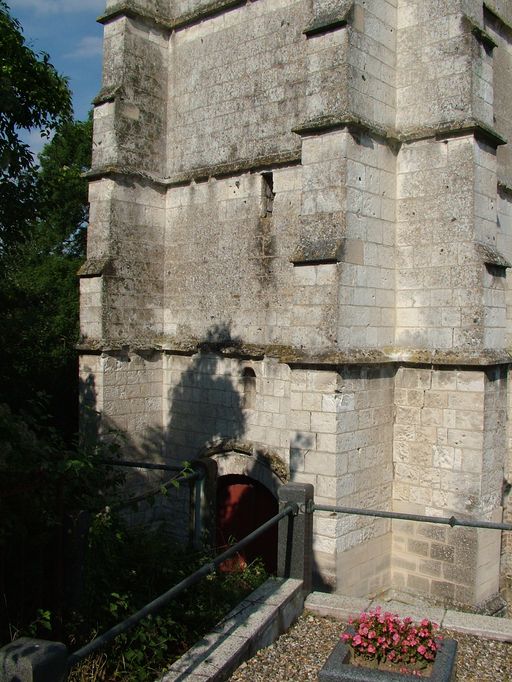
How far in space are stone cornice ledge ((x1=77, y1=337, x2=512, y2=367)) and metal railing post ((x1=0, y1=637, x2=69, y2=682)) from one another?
203 inches

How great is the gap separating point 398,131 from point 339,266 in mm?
2143

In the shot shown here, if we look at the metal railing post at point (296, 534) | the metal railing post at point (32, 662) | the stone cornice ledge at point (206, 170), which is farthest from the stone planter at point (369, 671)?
the stone cornice ledge at point (206, 170)

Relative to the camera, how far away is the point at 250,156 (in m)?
9.48

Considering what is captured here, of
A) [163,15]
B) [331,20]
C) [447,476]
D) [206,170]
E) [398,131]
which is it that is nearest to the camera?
[331,20]

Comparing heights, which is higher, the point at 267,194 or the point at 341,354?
the point at 267,194

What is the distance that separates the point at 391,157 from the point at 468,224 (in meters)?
1.30

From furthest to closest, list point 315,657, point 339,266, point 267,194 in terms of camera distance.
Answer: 1. point 267,194
2. point 339,266
3. point 315,657

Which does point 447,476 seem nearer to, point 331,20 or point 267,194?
point 267,194

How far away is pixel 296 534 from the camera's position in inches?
217

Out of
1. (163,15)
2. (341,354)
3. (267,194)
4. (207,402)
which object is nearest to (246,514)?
(207,402)

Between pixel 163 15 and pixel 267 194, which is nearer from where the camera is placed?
pixel 267 194

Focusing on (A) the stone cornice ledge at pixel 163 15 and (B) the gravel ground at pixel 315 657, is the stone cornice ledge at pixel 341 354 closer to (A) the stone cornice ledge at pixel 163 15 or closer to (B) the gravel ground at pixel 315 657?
(B) the gravel ground at pixel 315 657

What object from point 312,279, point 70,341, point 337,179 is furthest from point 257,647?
point 70,341

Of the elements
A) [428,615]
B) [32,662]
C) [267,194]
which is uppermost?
[267,194]
